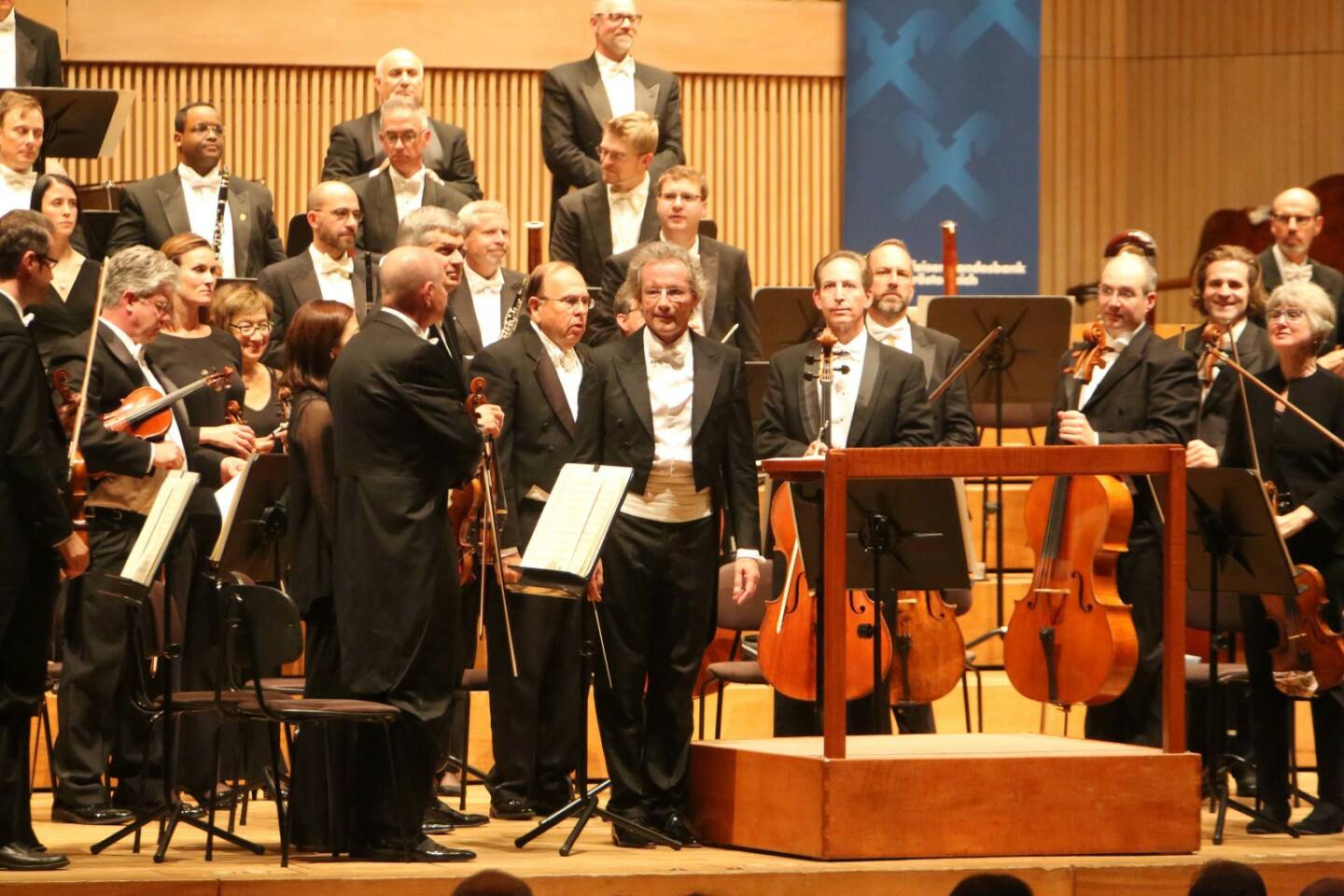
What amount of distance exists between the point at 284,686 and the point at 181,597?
0.55m

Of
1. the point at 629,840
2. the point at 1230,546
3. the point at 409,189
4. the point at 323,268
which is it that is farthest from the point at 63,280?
the point at 1230,546

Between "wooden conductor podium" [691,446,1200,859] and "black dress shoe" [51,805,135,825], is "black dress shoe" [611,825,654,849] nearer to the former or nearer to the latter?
"wooden conductor podium" [691,446,1200,859]

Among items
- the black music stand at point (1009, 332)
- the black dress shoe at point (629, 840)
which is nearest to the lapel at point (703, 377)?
the black dress shoe at point (629, 840)

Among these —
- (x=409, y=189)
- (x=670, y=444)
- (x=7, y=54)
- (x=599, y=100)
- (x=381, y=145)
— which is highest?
(x=7, y=54)

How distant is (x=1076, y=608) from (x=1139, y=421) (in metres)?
0.62

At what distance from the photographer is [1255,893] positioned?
297 cm

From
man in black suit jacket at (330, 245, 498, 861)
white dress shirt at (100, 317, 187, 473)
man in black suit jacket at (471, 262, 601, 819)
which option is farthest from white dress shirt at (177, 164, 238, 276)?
man in black suit jacket at (330, 245, 498, 861)

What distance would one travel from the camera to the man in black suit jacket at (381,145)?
681cm

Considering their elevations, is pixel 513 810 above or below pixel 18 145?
below

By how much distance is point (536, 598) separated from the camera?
16.3 feet

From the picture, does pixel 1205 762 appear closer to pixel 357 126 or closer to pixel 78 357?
pixel 78 357

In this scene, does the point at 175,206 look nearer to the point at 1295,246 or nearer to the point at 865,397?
the point at 865,397

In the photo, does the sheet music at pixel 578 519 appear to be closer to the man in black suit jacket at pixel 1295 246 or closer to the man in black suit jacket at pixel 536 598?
the man in black suit jacket at pixel 536 598

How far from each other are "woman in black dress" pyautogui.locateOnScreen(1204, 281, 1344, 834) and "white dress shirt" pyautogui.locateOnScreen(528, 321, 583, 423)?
5.44 ft
